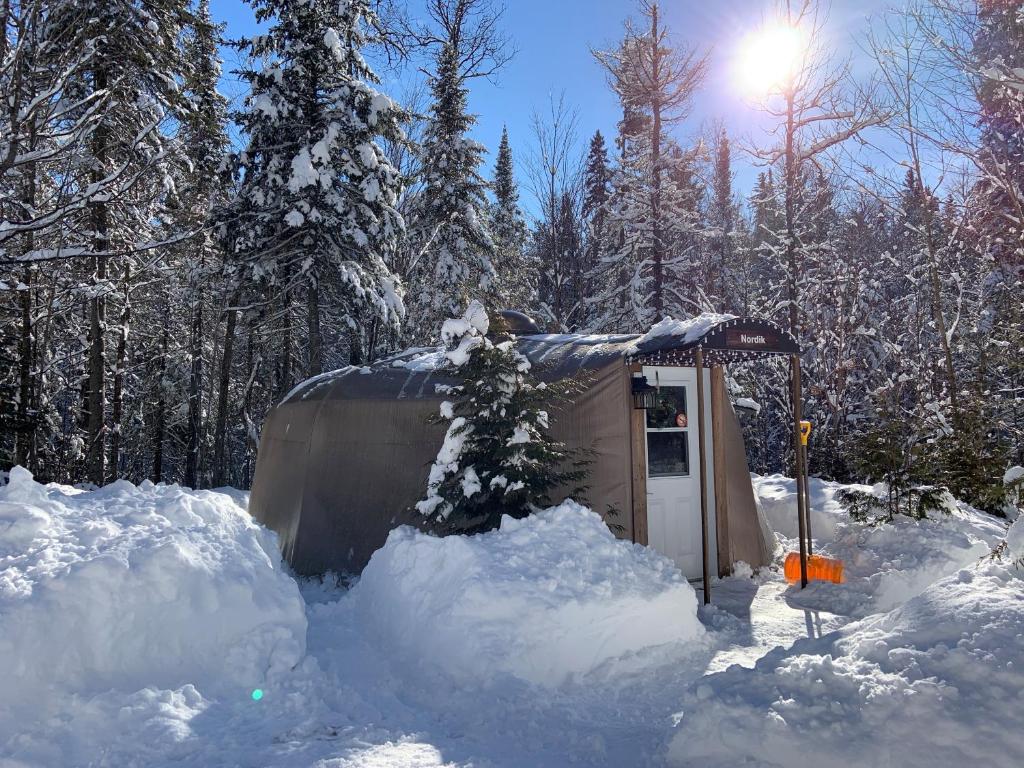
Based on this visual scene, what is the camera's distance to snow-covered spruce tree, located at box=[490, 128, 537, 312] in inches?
818

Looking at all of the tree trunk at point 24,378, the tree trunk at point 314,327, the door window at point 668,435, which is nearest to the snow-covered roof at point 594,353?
the door window at point 668,435

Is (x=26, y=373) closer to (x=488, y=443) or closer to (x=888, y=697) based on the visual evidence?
(x=488, y=443)

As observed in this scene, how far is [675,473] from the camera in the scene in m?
6.98

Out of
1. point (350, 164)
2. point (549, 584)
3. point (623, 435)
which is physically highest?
point (350, 164)

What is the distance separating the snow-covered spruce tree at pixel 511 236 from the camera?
20.8 m

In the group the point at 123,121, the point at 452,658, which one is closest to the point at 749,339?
the point at 452,658

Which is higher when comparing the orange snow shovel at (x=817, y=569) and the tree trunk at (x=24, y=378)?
the tree trunk at (x=24, y=378)

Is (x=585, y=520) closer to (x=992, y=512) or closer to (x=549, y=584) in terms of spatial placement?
(x=549, y=584)

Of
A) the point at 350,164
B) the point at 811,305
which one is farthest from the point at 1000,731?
the point at 811,305

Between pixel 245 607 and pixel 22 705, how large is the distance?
119 centimetres

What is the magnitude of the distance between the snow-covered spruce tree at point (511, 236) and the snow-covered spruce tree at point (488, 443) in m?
14.1

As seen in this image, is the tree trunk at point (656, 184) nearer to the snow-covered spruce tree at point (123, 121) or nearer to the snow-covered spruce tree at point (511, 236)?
the snow-covered spruce tree at point (511, 236)

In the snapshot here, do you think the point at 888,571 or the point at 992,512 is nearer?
the point at 888,571

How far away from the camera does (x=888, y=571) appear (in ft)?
20.7
